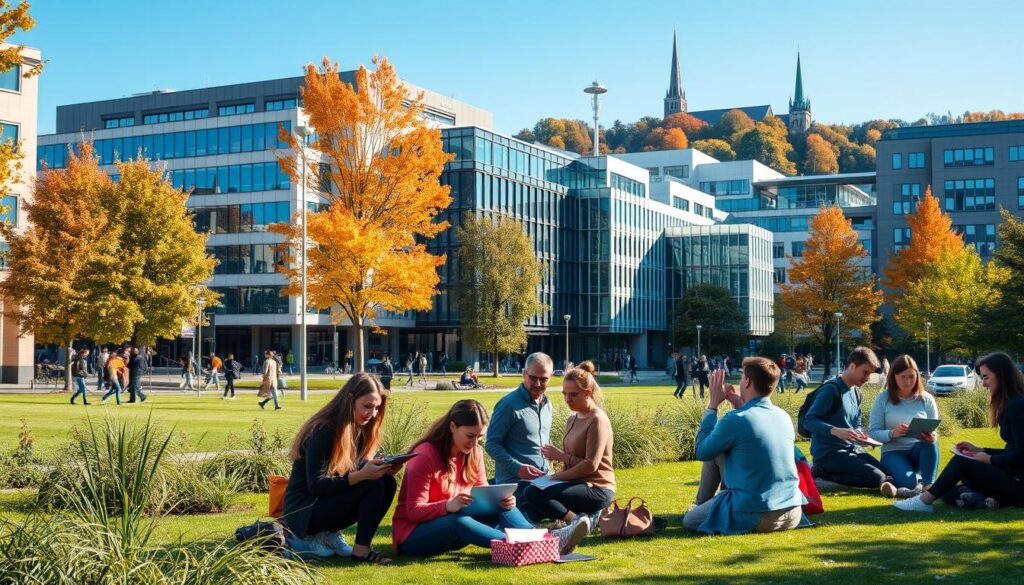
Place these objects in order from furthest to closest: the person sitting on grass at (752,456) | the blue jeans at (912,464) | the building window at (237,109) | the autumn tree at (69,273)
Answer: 1. the building window at (237,109)
2. the autumn tree at (69,273)
3. the blue jeans at (912,464)
4. the person sitting on grass at (752,456)

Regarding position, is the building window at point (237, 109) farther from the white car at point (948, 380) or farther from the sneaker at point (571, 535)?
the sneaker at point (571, 535)

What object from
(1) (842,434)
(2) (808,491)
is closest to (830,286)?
(1) (842,434)

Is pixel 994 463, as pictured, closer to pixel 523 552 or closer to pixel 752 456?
pixel 752 456

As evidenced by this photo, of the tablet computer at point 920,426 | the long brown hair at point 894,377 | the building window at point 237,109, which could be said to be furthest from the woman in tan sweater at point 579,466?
the building window at point 237,109

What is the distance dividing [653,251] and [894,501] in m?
79.2

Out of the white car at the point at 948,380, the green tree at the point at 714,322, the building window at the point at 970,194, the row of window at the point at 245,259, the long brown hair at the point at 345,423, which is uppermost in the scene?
the building window at the point at 970,194

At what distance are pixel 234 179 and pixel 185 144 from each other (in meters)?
5.21

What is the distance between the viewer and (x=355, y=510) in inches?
305

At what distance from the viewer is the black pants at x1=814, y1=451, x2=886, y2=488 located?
37.1 ft

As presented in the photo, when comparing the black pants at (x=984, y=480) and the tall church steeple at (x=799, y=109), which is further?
the tall church steeple at (x=799, y=109)

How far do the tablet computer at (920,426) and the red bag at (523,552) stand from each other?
16.1ft

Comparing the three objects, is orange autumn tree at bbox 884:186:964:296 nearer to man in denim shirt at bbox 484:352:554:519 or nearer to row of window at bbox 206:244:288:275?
row of window at bbox 206:244:288:275

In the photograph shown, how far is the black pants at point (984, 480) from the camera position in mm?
9797

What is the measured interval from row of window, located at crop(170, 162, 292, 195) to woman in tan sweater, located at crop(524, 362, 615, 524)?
5837cm
